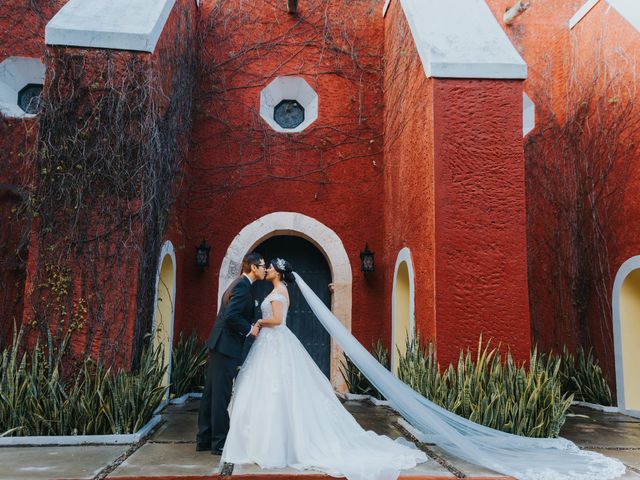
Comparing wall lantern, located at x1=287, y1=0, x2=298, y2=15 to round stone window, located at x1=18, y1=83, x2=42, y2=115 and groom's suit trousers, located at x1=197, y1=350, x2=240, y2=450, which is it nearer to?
round stone window, located at x1=18, y1=83, x2=42, y2=115

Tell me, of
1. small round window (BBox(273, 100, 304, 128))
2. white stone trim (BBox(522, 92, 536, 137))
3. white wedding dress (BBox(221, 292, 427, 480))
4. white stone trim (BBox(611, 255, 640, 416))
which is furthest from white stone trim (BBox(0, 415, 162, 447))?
white stone trim (BBox(522, 92, 536, 137))

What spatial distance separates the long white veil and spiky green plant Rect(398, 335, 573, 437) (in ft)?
0.45

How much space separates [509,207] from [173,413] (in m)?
3.88

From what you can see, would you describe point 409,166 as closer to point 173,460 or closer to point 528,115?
point 528,115

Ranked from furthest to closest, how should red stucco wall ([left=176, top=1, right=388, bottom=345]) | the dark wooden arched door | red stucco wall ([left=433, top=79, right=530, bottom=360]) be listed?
the dark wooden arched door, red stucco wall ([left=176, top=1, right=388, bottom=345]), red stucco wall ([left=433, top=79, right=530, bottom=360])

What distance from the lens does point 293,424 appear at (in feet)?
12.9

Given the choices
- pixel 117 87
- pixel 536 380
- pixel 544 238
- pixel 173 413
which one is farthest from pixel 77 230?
pixel 544 238

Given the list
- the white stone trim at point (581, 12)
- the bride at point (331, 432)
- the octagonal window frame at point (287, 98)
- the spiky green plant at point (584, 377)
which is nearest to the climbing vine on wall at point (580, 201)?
the spiky green plant at point (584, 377)

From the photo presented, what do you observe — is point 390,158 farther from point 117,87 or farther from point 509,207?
point 117,87

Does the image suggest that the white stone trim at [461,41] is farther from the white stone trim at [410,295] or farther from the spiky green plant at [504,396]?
the spiky green plant at [504,396]

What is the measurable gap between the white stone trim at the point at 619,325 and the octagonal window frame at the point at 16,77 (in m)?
7.51

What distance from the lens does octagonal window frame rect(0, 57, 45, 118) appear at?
23.6 ft

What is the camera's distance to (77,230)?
4941 millimetres

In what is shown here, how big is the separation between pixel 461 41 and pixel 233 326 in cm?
383
